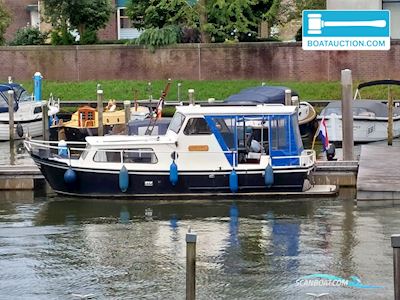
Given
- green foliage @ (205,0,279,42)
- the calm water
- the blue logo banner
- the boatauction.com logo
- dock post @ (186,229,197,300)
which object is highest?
green foliage @ (205,0,279,42)

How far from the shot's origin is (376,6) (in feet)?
174

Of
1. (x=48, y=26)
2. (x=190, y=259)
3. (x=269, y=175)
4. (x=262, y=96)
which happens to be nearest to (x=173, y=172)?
(x=269, y=175)

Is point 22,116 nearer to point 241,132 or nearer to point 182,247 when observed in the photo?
point 241,132

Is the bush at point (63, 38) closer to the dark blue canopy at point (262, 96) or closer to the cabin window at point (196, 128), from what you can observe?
the dark blue canopy at point (262, 96)

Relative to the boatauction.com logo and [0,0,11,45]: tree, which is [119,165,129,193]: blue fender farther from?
[0,0,11,45]: tree

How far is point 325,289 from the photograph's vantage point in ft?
61.5

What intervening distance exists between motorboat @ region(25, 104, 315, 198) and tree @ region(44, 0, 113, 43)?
27.3 meters

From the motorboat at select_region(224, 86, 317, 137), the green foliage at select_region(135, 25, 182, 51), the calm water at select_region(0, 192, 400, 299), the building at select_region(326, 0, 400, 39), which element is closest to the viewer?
the calm water at select_region(0, 192, 400, 299)

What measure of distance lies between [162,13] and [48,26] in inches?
564

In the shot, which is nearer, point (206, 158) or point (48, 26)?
point (206, 158)

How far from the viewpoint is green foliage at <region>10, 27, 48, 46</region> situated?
188ft

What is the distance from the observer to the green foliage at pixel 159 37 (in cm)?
5256

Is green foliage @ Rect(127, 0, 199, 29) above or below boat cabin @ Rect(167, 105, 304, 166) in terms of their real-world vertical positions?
above

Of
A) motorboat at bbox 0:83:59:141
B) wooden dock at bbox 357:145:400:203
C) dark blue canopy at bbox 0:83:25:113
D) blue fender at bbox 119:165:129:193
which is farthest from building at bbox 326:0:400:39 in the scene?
blue fender at bbox 119:165:129:193
